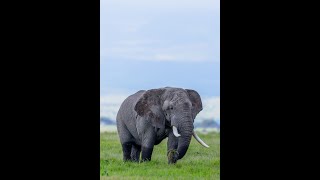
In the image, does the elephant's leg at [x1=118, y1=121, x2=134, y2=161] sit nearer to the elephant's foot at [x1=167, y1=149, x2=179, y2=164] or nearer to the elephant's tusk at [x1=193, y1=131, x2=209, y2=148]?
the elephant's foot at [x1=167, y1=149, x2=179, y2=164]

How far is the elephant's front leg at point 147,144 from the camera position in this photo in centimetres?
633

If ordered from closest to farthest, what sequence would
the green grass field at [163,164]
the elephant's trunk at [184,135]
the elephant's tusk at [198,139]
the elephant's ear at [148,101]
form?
the green grass field at [163,164] → the elephant's tusk at [198,139] → the elephant's trunk at [184,135] → the elephant's ear at [148,101]

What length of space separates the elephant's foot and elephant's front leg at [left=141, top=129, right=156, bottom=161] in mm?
272

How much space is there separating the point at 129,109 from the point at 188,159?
1.00m

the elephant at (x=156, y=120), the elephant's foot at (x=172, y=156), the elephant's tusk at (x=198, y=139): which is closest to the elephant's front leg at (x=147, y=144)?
the elephant at (x=156, y=120)

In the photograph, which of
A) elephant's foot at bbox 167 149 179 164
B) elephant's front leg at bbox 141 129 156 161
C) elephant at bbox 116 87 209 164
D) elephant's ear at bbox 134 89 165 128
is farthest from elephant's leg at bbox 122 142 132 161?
elephant's foot at bbox 167 149 179 164

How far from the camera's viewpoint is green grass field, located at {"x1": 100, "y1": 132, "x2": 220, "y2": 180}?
224 inches

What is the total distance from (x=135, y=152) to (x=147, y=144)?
8.1 inches

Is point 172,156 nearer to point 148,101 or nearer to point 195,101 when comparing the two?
point 195,101

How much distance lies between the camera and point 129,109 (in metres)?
6.76

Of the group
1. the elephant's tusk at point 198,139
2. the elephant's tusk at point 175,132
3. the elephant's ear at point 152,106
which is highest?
the elephant's ear at point 152,106

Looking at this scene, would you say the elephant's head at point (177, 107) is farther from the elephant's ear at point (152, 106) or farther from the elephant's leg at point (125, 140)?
the elephant's leg at point (125, 140)
